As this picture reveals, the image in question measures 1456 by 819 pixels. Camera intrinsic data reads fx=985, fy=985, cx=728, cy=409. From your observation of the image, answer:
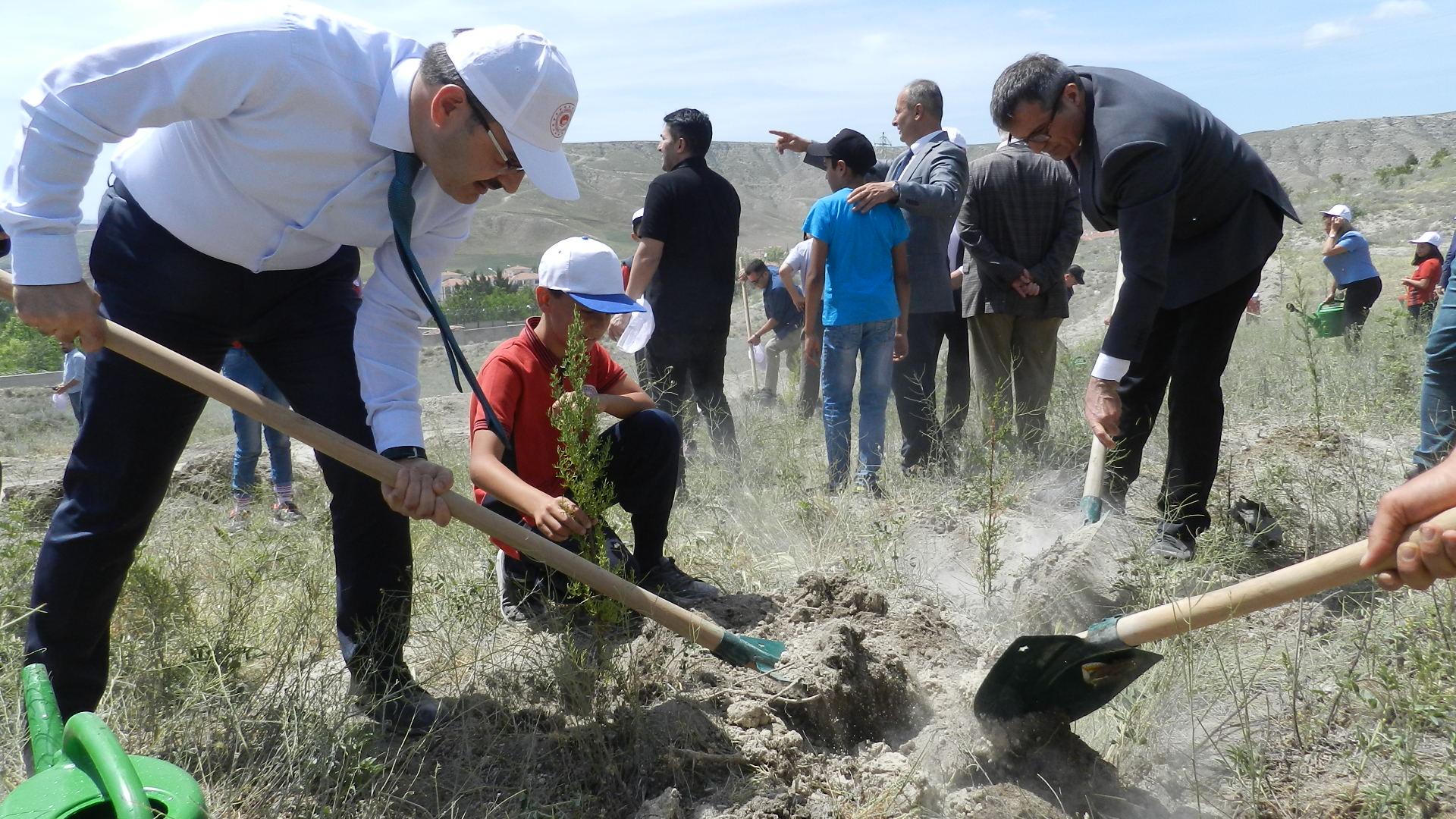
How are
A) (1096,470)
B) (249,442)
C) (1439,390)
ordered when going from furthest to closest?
(249,442) < (1439,390) < (1096,470)

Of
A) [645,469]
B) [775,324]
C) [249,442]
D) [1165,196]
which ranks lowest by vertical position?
[249,442]

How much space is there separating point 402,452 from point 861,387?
313 centimetres

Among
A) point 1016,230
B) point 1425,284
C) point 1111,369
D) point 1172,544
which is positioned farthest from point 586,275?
point 1425,284

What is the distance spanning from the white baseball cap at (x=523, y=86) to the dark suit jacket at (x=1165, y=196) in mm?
1963

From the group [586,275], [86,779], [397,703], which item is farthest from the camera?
[586,275]

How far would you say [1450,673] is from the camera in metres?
2.71

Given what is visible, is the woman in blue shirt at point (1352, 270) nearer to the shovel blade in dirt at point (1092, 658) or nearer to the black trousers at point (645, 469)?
the shovel blade in dirt at point (1092, 658)

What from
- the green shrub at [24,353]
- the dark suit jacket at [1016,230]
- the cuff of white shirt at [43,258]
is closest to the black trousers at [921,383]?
the dark suit jacket at [1016,230]

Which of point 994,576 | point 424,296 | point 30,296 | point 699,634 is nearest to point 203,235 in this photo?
point 30,296

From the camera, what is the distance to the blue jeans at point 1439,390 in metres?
4.12

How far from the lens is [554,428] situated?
3455mm

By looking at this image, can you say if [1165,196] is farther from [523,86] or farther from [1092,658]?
[523,86]

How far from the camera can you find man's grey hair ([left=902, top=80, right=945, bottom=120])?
557cm

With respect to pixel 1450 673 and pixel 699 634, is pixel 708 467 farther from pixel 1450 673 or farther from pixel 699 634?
pixel 1450 673
